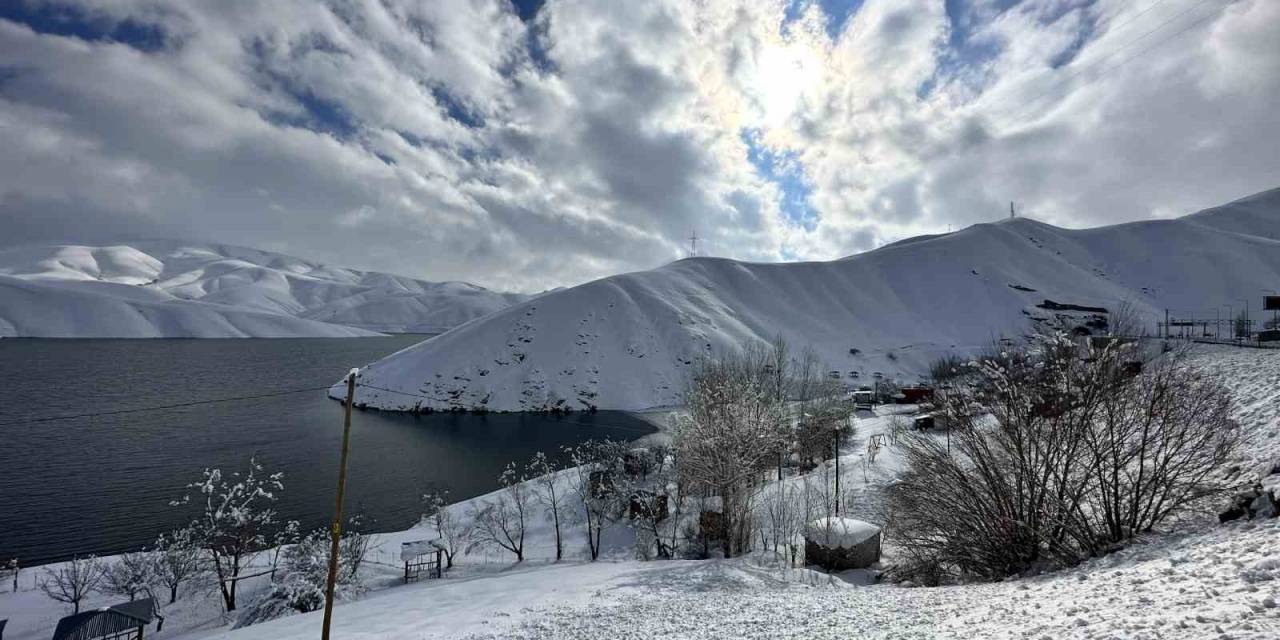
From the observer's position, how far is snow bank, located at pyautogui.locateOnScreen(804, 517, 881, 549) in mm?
20594

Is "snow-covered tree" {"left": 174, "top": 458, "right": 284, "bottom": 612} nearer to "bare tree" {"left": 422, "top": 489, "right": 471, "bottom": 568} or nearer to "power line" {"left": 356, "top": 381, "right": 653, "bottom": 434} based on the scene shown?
"bare tree" {"left": 422, "top": 489, "right": 471, "bottom": 568}

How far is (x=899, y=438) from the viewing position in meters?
39.6

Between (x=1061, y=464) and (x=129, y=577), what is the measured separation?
35309 millimetres

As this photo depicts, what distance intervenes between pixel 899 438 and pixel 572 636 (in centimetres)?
3511

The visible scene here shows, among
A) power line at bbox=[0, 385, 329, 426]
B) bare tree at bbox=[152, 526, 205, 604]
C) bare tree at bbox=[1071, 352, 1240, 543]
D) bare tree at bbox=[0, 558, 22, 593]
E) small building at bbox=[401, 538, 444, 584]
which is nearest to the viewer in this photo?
bare tree at bbox=[1071, 352, 1240, 543]

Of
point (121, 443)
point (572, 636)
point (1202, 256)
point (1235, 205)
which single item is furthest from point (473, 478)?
point (1235, 205)

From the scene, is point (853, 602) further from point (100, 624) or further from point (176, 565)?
point (176, 565)

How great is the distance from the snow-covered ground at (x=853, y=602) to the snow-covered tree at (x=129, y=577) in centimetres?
127

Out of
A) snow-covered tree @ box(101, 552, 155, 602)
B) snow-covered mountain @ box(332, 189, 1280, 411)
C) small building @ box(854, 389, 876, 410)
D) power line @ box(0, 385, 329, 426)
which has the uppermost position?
snow-covered mountain @ box(332, 189, 1280, 411)

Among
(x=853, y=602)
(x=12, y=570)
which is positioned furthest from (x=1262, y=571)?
(x=12, y=570)

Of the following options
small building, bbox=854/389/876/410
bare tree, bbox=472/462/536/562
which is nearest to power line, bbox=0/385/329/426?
bare tree, bbox=472/462/536/562

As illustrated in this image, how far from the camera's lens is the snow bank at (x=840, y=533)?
20594 mm

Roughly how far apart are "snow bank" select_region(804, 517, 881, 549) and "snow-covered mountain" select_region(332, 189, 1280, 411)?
5306cm

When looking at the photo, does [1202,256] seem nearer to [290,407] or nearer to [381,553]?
[381,553]
